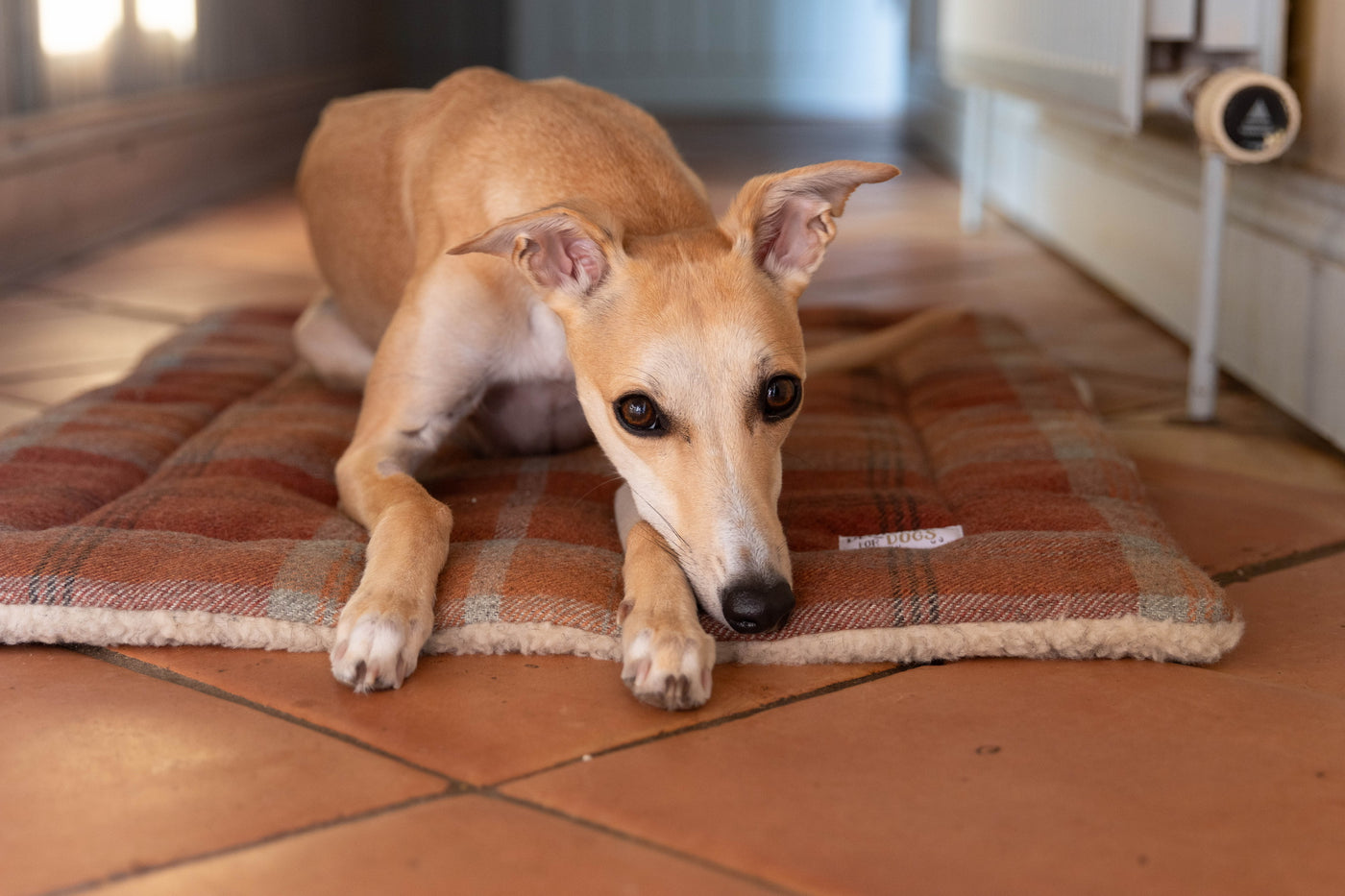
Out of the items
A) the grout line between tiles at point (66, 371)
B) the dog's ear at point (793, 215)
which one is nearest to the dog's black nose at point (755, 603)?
the dog's ear at point (793, 215)

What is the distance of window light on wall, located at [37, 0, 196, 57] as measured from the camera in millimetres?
4895

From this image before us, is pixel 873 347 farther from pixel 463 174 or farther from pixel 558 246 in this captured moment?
pixel 558 246

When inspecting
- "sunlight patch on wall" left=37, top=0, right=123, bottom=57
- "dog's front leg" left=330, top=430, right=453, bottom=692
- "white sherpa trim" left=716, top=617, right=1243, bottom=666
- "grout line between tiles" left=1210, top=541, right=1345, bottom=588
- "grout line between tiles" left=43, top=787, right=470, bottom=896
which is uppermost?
"sunlight patch on wall" left=37, top=0, right=123, bottom=57

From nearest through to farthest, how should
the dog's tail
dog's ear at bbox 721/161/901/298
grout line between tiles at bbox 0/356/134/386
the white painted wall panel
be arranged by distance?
dog's ear at bbox 721/161/901/298
the dog's tail
grout line between tiles at bbox 0/356/134/386
the white painted wall panel

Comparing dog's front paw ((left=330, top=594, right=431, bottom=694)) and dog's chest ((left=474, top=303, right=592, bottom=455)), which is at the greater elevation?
dog's chest ((left=474, top=303, right=592, bottom=455))

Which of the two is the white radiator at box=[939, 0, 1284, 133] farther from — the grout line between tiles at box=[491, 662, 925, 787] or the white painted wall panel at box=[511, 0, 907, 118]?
the white painted wall panel at box=[511, 0, 907, 118]

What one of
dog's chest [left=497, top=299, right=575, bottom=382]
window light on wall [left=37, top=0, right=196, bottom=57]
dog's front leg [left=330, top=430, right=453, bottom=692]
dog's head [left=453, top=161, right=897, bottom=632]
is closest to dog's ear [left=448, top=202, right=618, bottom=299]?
dog's head [left=453, top=161, right=897, bottom=632]

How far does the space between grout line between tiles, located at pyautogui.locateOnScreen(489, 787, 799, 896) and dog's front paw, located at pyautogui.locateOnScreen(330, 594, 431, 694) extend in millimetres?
273

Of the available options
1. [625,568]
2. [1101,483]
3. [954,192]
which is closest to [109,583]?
[625,568]

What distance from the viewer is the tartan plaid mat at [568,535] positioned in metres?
1.64

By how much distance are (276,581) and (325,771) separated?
401mm

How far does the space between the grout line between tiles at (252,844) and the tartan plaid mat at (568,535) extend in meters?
0.36

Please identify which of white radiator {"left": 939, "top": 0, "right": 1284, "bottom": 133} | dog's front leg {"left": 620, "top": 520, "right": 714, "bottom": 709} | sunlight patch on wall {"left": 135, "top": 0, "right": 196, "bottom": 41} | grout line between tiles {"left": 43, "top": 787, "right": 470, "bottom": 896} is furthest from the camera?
sunlight patch on wall {"left": 135, "top": 0, "right": 196, "bottom": 41}

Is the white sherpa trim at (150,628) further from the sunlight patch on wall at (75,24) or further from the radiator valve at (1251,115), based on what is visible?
the sunlight patch on wall at (75,24)
